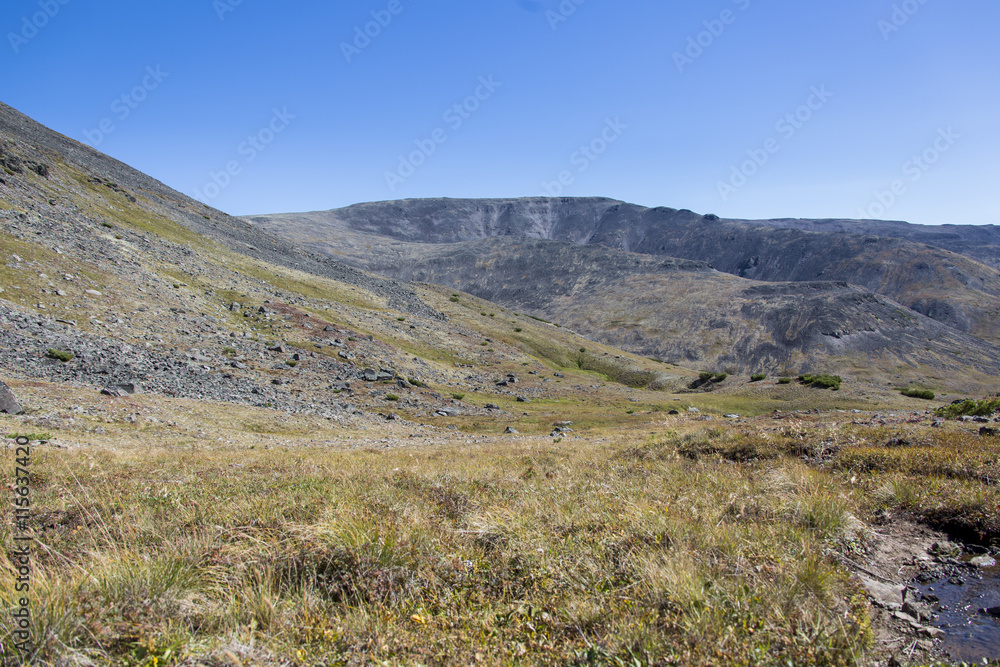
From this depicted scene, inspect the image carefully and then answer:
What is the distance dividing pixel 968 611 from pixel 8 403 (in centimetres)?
2352

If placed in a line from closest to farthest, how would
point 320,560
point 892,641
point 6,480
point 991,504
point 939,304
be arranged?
point 892,641 < point 320,560 < point 991,504 < point 6,480 < point 939,304

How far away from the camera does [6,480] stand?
733 centimetres

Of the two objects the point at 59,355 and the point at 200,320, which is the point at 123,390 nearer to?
the point at 59,355

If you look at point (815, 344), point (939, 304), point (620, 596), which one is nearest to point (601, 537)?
point (620, 596)

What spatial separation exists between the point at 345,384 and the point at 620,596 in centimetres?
3043

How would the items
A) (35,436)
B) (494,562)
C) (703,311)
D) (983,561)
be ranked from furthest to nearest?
(703,311) < (35,436) < (983,561) < (494,562)

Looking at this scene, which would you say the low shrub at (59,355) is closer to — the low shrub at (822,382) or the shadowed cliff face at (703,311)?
the low shrub at (822,382)

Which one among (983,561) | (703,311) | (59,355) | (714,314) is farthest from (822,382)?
(703,311)

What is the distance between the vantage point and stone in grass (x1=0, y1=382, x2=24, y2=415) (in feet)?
49.5

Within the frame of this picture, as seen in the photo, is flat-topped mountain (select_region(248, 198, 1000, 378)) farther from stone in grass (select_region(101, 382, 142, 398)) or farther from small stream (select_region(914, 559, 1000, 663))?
small stream (select_region(914, 559, 1000, 663))

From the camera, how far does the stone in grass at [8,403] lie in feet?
49.5

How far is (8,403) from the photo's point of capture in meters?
15.2

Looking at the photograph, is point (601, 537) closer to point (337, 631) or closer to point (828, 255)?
point (337, 631)

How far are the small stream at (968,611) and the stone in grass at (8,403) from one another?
22895 millimetres
